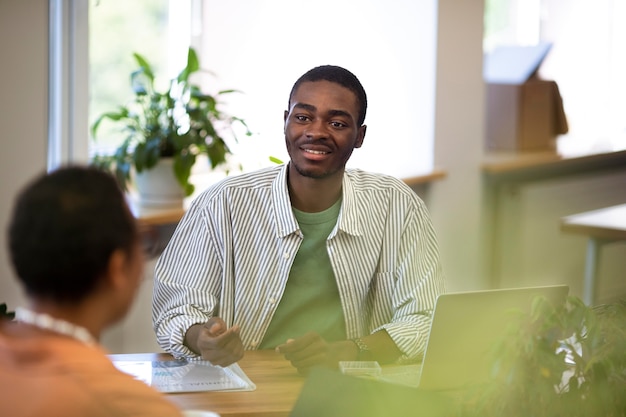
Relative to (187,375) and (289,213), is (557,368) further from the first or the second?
(289,213)

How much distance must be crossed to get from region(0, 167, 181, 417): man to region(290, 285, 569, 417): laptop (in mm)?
331

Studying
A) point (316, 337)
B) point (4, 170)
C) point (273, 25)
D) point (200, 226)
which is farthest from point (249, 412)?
point (273, 25)

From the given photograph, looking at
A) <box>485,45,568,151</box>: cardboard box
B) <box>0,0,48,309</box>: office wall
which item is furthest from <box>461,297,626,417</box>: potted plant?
<box>485,45,568,151</box>: cardboard box

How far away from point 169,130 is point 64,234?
208cm

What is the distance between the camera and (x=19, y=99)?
8.61 feet

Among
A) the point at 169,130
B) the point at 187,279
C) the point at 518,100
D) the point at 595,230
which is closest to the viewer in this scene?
the point at 187,279

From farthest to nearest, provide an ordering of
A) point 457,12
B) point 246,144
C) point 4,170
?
point 457,12, point 246,144, point 4,170

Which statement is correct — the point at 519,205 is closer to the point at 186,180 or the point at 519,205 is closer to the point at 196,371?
the point at 186,180

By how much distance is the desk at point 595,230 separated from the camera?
11.7ft

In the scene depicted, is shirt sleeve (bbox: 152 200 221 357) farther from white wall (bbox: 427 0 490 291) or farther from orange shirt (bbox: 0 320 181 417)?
white wall (bbox: 427 0 490 291)

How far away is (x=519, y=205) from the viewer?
173 inches

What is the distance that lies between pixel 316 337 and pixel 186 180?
4.55 ft

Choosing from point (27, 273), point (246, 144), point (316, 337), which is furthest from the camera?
point (246, 144)

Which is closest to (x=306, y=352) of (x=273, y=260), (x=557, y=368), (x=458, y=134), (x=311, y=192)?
(x=273, y=260)
